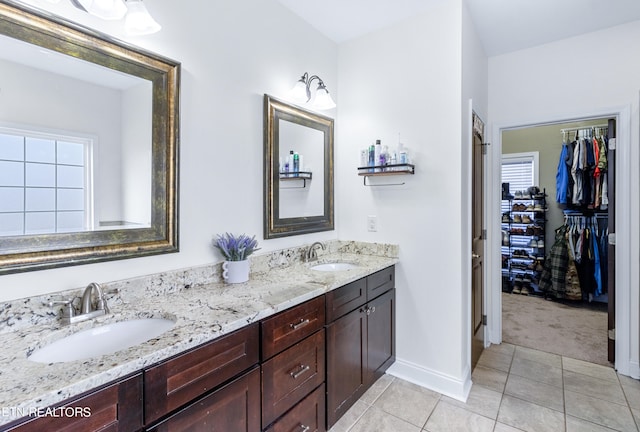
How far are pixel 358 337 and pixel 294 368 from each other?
0.61 metres

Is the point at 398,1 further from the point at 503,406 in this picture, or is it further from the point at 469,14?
the point at 503,406

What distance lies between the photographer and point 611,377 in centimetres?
241

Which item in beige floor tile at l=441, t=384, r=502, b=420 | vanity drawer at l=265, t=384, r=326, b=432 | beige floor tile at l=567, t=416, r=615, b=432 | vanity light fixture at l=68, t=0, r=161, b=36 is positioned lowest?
beige floor tile at l=567, t=416, r=615, b=432

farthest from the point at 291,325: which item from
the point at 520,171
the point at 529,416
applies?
the point at 520,171

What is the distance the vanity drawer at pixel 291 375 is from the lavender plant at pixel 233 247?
22.5 inches

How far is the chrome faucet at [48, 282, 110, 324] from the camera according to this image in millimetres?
1176

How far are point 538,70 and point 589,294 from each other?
3.02 metres

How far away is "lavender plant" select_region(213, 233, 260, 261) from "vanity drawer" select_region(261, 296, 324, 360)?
460 mm

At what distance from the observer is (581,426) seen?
1884mm

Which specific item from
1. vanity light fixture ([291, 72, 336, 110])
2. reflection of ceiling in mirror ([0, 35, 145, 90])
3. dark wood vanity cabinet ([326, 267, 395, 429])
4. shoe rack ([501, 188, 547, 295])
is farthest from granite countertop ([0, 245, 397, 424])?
shoe rack ([501, 188, 547, 295])

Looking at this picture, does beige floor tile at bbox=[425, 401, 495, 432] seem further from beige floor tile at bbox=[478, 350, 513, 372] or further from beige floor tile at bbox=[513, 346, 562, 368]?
beige floor tile at bbox=[513, 346, 562, 368]

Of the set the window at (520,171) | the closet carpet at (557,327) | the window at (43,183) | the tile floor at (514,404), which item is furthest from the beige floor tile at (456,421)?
the window at (520,171)

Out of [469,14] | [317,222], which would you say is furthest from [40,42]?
Answer: [469,14]

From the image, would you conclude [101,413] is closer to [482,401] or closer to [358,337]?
[358,337]
